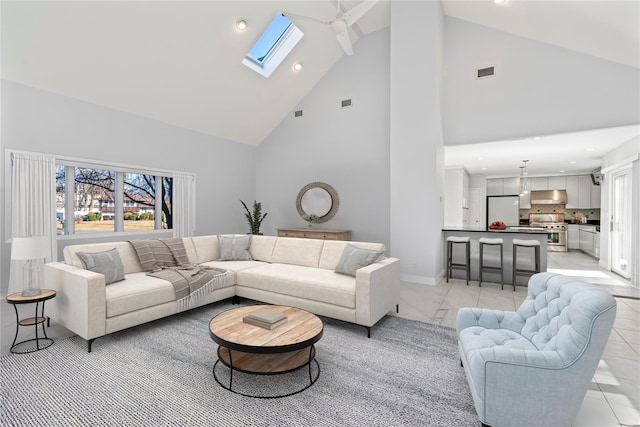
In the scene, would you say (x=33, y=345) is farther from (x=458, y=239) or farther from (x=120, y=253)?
(x=458, y=239)

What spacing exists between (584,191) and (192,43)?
1067 cm

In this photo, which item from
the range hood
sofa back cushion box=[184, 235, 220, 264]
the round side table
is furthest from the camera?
the range hood

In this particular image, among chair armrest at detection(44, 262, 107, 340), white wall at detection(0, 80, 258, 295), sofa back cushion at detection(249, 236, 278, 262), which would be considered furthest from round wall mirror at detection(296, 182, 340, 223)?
chair armrest at detection(44, 262, 107, 340)

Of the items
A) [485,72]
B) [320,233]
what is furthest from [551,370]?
[485,72]

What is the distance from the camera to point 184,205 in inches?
241

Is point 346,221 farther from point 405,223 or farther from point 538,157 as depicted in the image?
point 538,157

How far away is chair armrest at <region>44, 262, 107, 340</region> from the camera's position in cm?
266

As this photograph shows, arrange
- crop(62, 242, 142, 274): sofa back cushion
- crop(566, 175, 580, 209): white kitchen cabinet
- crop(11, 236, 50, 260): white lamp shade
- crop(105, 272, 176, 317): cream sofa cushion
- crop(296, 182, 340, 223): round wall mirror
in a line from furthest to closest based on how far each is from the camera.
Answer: crop(566, 175, 580, 209): white kitchen cabinet
crop(296, 182, 340, 223): round wall mirror
crop(62, 242, 142, 274): sofa back cushion
crop(105, 272, 176, 317): cream sofa cushion
crop(11, 236, 50, 260): white lamp shade

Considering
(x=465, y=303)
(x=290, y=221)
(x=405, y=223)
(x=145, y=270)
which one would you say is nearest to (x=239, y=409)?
(x=145, y=270)

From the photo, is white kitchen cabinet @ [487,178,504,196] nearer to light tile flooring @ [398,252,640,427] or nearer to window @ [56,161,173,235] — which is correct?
light tile flooring @ [398,252,640,427]

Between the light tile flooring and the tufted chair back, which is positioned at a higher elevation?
the tufted chair back

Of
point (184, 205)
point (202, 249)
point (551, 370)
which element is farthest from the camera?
point (184, 205)

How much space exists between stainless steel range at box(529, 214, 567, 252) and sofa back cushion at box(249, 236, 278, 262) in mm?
8433

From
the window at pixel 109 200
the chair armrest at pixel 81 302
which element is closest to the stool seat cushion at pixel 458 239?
the chair armrest at pixel 81 302
